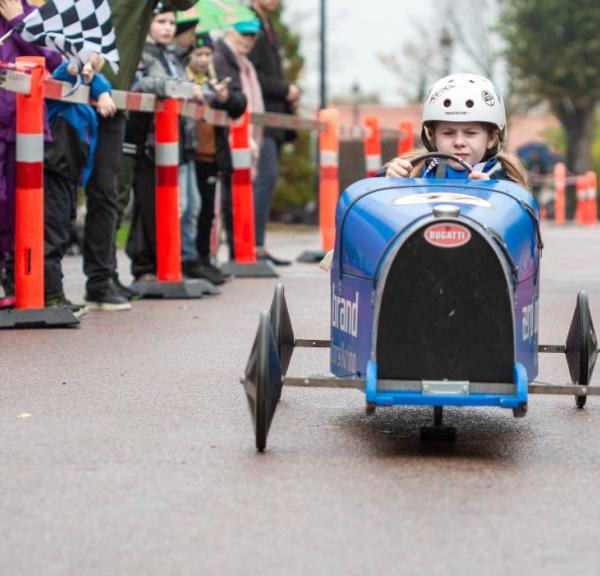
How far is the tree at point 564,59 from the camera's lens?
50844 mm

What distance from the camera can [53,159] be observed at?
9.20 metres

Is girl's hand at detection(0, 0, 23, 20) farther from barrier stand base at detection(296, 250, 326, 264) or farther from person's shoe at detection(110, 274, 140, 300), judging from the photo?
barrier stand base at detection(296, 250, 326, 264)

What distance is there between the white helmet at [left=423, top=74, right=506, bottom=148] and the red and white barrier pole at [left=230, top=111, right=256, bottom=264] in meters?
7.04

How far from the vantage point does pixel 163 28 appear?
1120cm

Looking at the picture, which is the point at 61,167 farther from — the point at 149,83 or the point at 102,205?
the point at 149,83

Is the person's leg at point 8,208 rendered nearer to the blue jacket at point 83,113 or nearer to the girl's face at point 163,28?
the blue jacket at point 83,113

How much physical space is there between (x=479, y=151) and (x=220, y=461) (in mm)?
1956

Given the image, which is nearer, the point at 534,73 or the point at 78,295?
the point at 78,295

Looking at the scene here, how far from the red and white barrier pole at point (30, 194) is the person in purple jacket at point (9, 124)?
0.34ft

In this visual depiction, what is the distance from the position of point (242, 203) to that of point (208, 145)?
4.69ft

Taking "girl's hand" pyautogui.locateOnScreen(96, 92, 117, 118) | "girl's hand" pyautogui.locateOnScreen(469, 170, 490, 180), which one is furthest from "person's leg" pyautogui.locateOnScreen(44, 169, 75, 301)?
"girl's hand" pyautogui.locateOnScreen(469, 170, 490, 180)

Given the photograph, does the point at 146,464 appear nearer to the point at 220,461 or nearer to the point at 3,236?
the point at 220,461

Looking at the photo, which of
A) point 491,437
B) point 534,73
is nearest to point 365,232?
point 491,437

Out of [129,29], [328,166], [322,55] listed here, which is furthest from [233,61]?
A: [322,55]
